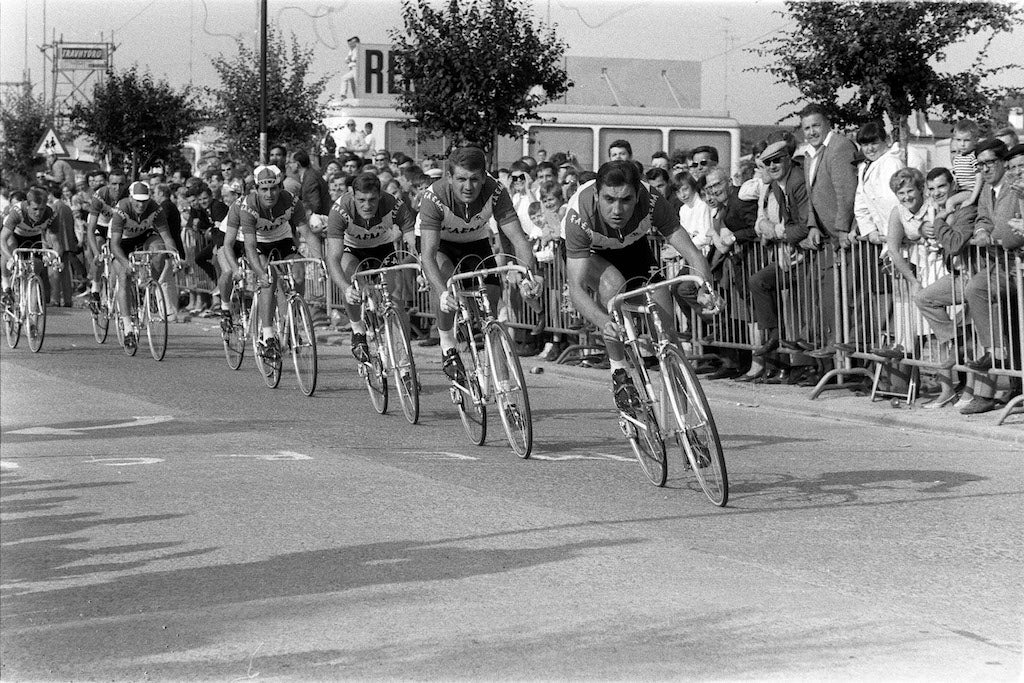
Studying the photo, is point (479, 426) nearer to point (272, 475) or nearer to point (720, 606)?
point (272, 475)

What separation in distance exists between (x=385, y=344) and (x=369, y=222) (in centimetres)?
112

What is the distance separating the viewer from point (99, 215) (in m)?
18.6

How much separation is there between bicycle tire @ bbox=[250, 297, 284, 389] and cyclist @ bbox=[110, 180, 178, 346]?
285 centimetres

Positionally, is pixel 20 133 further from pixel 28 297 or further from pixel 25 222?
pixel 28 297

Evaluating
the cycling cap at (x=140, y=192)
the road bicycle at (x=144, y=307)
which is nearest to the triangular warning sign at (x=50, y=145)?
the cycling cap at (x=140, y=192)

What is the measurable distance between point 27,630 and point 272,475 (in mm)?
3420

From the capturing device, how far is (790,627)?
18.6ft

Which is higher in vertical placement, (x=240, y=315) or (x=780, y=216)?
(x=780, y=216)

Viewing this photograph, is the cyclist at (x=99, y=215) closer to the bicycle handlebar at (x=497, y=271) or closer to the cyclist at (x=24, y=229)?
the cyclist at (x=24, y=229)

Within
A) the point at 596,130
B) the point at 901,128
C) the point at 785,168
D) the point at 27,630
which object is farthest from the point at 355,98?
the point at 27,630

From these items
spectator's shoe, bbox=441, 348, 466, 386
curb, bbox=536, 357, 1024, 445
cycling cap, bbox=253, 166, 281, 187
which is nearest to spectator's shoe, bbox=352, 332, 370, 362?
spectator's shoe, bbox=441, 348, 466, 386

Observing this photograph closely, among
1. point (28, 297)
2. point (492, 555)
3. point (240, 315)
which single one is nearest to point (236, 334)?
point (240, 315)

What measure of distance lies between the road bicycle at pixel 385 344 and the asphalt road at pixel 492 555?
33 cm

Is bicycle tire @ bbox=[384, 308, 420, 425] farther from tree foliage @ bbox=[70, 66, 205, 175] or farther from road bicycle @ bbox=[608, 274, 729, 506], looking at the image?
tree foliage @ bbox=[70, 66, 205, 175]
